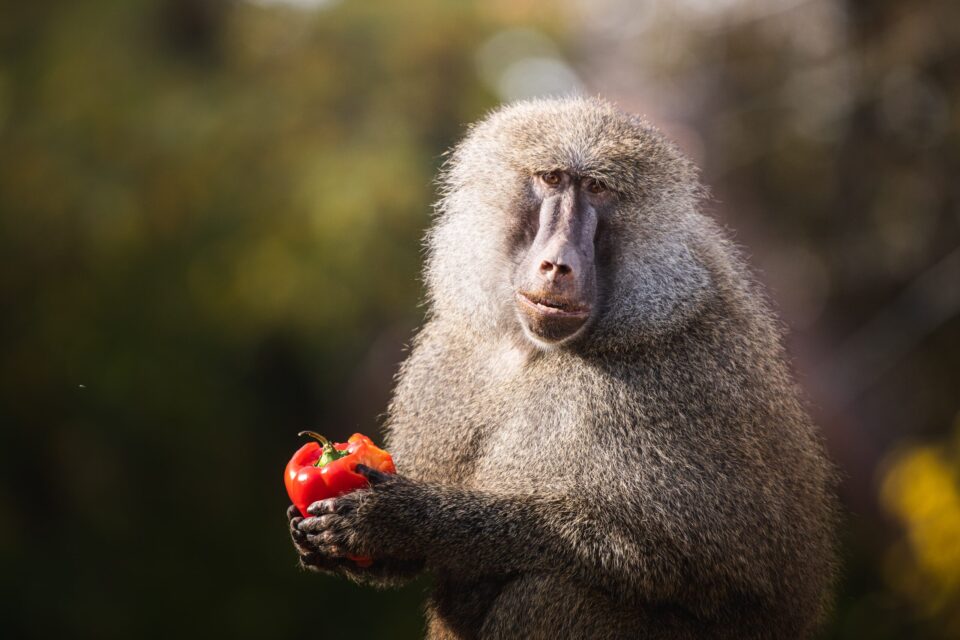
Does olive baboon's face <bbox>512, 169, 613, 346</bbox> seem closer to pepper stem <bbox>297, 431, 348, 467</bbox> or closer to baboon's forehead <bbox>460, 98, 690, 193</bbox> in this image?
baboon's forehead <bbox>460, 98, 690, 193</bbox>

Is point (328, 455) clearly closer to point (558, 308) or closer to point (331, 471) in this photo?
point (331, 471)

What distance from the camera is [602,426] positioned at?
13.5ft

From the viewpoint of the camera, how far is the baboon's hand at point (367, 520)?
4020 millimetres

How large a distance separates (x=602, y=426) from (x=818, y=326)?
1137cm

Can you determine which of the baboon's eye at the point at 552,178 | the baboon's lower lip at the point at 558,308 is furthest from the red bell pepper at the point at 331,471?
the baboon's eye at the point at 552,178

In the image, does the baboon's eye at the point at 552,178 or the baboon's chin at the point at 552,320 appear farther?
the baboon's eye at the point at 552,178

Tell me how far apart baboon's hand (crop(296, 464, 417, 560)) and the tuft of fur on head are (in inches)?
32.0

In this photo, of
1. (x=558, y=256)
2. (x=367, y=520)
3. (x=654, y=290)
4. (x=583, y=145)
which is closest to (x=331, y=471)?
(x=367, y=520)

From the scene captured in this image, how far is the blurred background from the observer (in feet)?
36.3

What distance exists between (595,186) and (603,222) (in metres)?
0.15

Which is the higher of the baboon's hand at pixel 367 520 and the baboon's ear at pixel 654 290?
the baboon's ear at pixel 654 290

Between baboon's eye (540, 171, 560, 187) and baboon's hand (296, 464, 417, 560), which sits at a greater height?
baboon's eye (540, 171, 560, 187)

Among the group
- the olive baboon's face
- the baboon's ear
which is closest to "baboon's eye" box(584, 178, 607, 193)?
the olive baboon's face

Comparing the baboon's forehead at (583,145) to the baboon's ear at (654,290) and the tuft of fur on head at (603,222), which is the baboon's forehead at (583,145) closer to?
→ the tuft of fur on head at (603,222)
